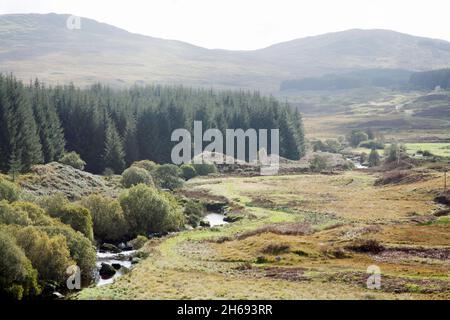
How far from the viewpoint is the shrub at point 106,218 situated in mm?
64375

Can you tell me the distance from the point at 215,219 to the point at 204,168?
51405 mm

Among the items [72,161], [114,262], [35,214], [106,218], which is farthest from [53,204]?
[72,161]

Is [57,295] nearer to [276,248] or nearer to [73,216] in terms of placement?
[73,216]

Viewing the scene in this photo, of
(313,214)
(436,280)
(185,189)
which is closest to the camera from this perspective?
(436,280)

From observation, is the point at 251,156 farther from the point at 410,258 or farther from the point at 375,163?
the point at 410,258

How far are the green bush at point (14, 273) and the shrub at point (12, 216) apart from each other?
8.45 m

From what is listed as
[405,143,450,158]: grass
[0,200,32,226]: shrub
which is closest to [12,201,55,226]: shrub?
[0,200,32,226]: shrub

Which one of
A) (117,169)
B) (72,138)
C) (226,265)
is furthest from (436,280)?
(72,138)

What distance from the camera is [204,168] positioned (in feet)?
447

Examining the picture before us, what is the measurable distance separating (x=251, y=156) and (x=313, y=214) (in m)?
77.0

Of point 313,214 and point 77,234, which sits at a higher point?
point 77,234

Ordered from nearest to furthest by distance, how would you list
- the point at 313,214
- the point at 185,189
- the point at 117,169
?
1. the point at 313,214
2. the point at 185,189
3. the point at 117,169

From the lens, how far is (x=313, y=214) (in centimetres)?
8462

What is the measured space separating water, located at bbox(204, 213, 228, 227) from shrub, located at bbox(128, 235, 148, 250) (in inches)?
692
